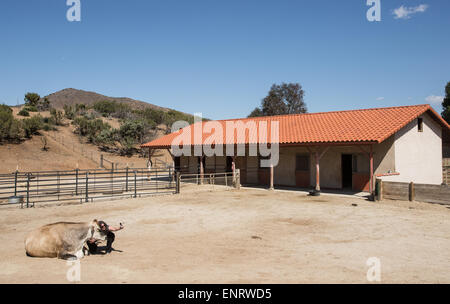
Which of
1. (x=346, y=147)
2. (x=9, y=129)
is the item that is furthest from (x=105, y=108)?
(x=346, y=147)

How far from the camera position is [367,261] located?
6.04m

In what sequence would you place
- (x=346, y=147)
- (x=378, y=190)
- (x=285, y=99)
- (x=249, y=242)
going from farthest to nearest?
(x=285, y=99) < (x=346, y=147) < (x=378, y=190) < (x=249, y=242)

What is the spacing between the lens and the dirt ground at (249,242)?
5.26m

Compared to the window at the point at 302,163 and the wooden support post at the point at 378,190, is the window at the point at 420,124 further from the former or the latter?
the wooden support post at the point at 378,190

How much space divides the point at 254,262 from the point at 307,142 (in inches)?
473

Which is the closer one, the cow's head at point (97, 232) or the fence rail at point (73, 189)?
the cow's head at point (97, 232)

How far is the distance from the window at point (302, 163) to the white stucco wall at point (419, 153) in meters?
4.62

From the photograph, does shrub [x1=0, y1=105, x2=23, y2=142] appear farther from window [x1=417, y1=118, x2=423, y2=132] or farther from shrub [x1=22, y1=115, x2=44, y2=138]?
window [x1=417, y1=118, x2=423, y2=132]

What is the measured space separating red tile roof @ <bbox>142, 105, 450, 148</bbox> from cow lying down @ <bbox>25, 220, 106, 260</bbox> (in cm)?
1283

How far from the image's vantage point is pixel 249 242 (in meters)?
7.55

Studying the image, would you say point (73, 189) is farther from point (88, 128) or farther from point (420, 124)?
point (88, 128)

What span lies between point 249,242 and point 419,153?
50.2ft

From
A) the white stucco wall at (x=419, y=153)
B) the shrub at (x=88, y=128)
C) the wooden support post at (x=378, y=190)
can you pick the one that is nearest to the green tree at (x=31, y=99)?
the shrub at (x=88, y=128)

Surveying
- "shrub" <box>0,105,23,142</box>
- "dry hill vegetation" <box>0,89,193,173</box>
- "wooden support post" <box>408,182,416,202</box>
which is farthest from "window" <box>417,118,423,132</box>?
"shrub" <box>0,105,23,142</box>
